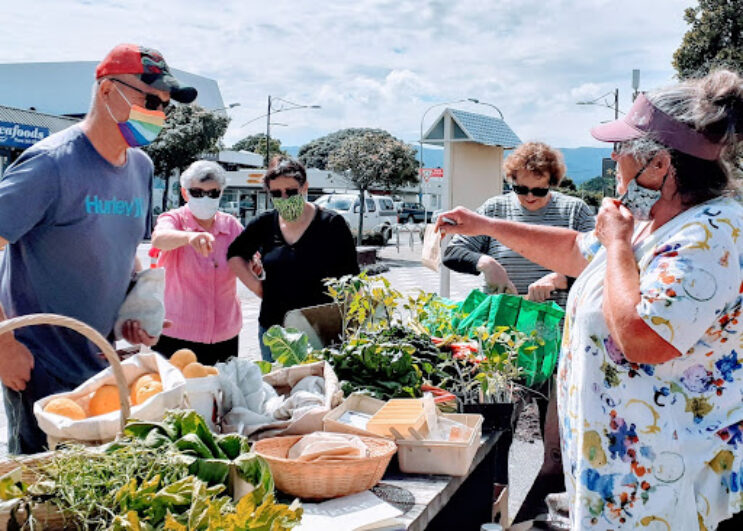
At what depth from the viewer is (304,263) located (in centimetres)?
387

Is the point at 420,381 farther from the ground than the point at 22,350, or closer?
closer

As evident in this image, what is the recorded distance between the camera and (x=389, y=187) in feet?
90.1

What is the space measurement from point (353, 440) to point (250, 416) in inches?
14.1

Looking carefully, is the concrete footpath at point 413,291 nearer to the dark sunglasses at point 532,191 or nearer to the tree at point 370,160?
the dark sunglasses at point 532,191

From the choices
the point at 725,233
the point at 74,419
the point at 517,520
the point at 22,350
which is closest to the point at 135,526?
the point at 74,419

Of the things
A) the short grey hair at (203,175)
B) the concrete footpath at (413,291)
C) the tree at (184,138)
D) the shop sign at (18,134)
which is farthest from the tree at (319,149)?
the short grey hair at (203,175)

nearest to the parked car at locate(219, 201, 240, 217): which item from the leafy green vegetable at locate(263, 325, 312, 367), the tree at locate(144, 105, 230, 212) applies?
the tree at locate(144, 105, 230, 212)

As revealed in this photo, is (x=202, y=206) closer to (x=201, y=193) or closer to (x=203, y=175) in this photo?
(x=201, y=193)

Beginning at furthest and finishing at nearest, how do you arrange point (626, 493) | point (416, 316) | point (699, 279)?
point (416, 316) → point (626, 493) → point (699, 279)

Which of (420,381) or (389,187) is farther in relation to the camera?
(389,187)

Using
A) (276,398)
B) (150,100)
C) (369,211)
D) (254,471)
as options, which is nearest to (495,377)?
(276,398)

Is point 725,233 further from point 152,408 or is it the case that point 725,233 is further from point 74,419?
point 74,419

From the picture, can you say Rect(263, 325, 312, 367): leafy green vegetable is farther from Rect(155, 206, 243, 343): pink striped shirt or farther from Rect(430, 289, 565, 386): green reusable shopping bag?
Rect(155, 206, 243, 343): pink striped shirt

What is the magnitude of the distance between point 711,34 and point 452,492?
23470mm
